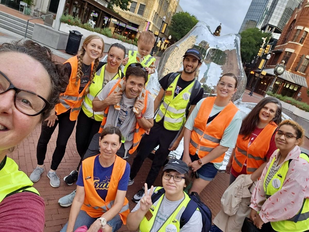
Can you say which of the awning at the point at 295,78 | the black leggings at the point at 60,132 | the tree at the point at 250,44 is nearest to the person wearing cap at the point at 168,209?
the black leggings at the point at 60,132

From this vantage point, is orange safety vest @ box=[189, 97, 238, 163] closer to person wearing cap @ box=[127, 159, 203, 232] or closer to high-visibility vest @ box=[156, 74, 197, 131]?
high-visibility vest @ box=[156, 74, 197, 131]

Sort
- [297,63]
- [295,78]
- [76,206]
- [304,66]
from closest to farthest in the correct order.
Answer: [76,206] → [295,78] → [304,66] → [297,63]

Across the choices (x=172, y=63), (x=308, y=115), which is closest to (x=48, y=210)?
(x=172, y=63)

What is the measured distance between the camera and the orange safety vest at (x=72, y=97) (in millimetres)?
2752

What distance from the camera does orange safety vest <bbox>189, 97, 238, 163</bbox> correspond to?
2.71m

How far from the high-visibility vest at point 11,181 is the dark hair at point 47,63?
0.28 meters

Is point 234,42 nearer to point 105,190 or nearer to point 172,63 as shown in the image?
point 172,63

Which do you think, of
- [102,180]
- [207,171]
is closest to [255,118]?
[207,171]

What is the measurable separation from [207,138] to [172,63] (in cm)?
314

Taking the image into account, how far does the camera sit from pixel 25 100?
Result: 37.7 inches

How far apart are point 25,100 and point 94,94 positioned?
82.1 inches

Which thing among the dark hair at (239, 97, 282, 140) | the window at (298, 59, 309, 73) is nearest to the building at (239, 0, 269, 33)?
the window at (298, 59, 309, 73)

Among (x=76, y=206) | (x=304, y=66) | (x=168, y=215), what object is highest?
(x=304, y=66)

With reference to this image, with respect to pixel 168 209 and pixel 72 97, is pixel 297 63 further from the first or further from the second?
pixel 168 209
